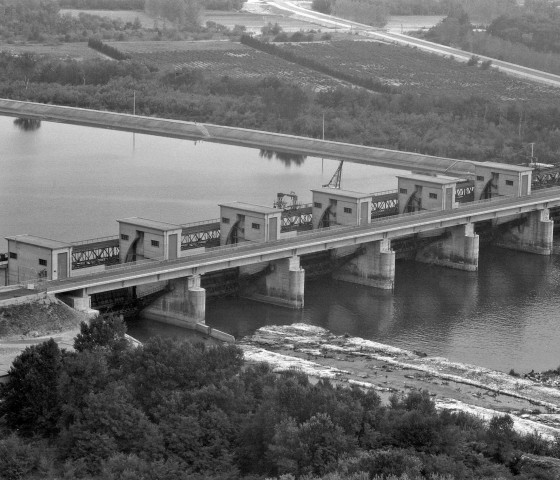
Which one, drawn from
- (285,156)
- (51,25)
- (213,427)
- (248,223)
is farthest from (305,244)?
(51,25)

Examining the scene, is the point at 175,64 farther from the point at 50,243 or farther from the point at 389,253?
the point at 50,243

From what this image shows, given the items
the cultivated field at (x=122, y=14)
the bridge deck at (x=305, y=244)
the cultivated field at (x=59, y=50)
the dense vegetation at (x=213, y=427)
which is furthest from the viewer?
the cultivated field at (x=122, y=14)

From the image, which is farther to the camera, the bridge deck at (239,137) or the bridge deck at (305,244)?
the bridge deck at (239,137)

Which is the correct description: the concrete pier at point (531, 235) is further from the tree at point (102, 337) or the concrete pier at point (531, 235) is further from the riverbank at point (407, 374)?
the tree at point (102, 337)

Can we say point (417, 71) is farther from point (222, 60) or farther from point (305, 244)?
point (305, 244)

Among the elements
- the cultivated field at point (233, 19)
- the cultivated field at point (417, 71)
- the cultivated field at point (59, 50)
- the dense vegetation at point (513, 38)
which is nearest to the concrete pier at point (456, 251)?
the cultivated field at point (417, 71)

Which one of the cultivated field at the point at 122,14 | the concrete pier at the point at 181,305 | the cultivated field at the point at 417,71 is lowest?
the concrete pier at the point at 181,305

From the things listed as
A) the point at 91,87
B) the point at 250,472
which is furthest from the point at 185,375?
the point at 91,87
